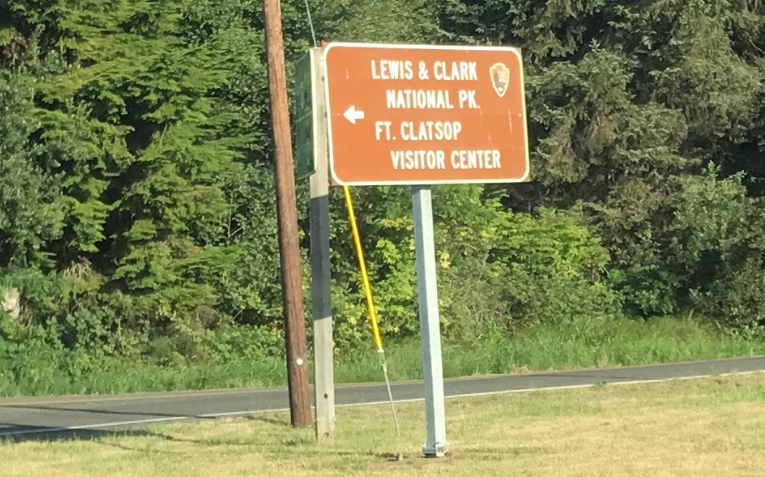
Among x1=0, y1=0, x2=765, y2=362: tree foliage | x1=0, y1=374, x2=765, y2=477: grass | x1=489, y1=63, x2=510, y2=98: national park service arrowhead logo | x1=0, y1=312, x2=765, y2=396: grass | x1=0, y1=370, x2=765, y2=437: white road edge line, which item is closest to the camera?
x1=0, y1=374, x2=765, y2=477: grass

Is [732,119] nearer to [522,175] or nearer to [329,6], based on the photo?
[329,6]

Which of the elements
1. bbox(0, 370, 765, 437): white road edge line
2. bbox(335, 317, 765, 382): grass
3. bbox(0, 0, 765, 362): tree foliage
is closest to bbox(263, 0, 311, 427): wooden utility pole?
bbox(0, 370, 765, 437): white road edge line

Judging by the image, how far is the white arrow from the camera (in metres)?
12.1

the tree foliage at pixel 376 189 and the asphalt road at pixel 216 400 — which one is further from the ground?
the tree foliage at pixel 376 189

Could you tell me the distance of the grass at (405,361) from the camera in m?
25.4

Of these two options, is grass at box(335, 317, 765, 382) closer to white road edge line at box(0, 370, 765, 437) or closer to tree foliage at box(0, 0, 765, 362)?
tree foliage at box(0, 0, 765, 362)

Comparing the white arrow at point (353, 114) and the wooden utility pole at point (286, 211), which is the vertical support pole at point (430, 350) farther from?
the wooden utility pole at point (286, 211)

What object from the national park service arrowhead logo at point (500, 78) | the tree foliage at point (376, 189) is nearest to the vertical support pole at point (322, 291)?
the national park service arrowhead logo at point (500, 78)

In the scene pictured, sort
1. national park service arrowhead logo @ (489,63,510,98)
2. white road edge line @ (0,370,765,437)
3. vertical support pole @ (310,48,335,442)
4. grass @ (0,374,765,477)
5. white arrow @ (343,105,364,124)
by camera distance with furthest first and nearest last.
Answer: white road edge line @ (0,370,765,437)
vertical support pole @ (310,48,335,442)
national park service arrowhead logo @ (489,63,510,98)
white arrow @ (343,105,364,124)
grass @ (0,374,765,477)

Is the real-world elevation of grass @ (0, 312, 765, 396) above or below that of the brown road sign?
below

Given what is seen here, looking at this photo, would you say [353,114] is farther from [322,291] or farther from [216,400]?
[216,400]

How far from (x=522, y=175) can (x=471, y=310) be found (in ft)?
66.5

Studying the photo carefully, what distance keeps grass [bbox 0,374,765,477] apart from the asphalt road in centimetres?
165

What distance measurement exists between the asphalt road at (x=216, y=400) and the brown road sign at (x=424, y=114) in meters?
6.37
